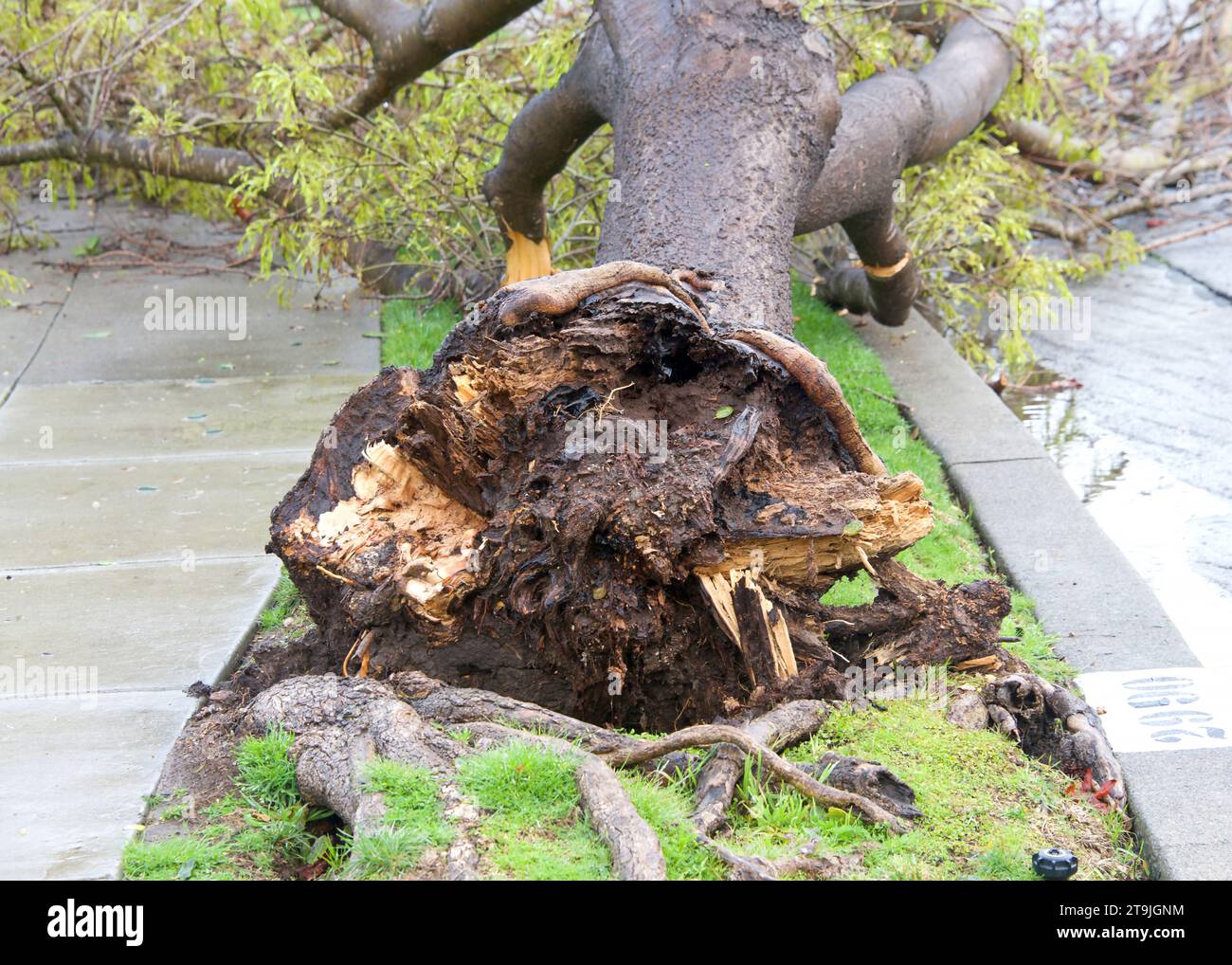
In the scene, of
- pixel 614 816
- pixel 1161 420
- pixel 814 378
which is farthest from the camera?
pixel 1161 420

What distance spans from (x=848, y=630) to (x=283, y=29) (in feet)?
20.4

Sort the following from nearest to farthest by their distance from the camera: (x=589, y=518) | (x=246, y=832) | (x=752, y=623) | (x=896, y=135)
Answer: (x=246, y=832), (x=589, y=518), (x=752, y=623), (x=896, y=135)

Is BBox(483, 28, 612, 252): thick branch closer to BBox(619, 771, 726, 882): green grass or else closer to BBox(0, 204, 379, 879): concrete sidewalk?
BBox(0, 204, 379, 879): concrete sidewalk

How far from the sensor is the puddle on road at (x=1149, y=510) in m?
4.99

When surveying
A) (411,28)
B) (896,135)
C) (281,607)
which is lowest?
(281,607)

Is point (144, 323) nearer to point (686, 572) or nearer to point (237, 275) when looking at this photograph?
point (237, 275)

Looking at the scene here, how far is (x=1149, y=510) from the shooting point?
6.13 metres

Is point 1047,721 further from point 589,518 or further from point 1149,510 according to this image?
point 1149,510

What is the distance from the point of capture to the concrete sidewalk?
3.54 metres

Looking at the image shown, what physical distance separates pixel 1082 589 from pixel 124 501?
3.95 metres

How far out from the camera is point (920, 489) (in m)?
3.71

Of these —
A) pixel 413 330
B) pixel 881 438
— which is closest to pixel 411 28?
pixel 413 330

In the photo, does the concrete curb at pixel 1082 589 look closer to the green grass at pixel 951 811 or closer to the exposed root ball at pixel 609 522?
the green grass at pixel 951 811
